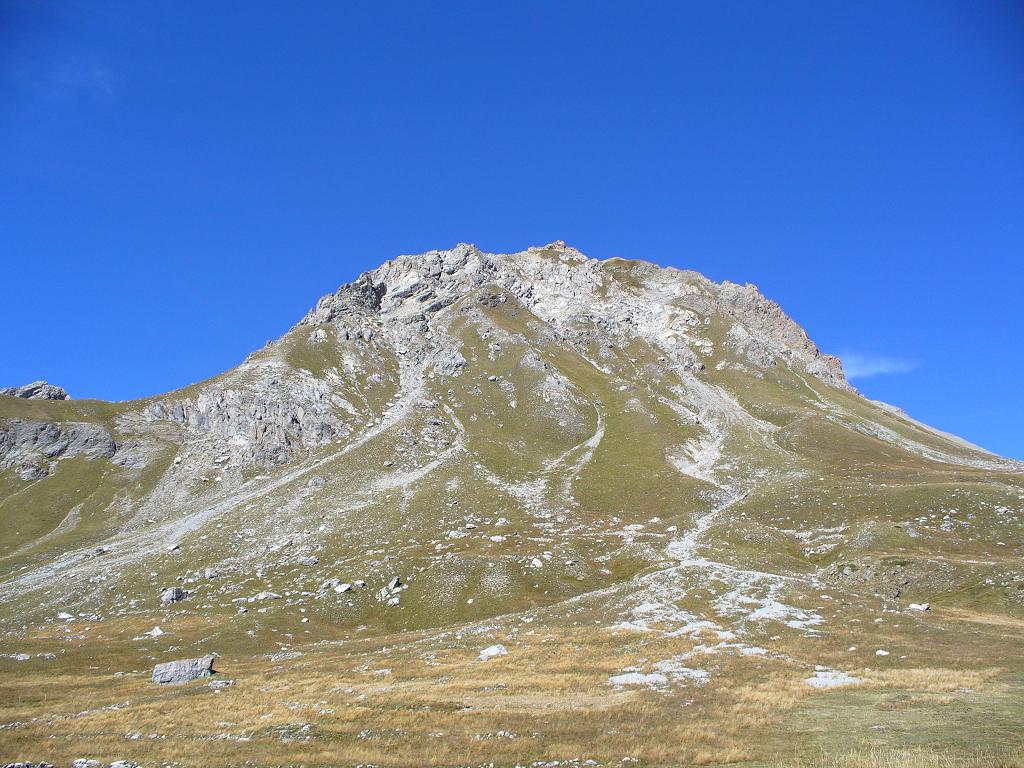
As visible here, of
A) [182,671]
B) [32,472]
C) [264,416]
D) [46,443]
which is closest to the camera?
[182,671]

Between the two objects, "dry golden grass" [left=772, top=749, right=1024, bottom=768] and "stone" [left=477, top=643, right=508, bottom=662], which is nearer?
"dry golden grass" [left=772, top=749, right=1024, bottom=768]

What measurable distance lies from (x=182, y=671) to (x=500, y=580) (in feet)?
140

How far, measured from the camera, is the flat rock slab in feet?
163

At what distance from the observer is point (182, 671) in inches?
1972

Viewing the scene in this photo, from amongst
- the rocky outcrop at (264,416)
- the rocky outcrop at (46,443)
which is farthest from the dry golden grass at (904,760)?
the rocky outcrop at (46,443)

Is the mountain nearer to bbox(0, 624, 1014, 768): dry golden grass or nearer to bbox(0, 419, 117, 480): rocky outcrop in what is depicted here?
bbox(0, 624, 1014, 768): dry golden grass

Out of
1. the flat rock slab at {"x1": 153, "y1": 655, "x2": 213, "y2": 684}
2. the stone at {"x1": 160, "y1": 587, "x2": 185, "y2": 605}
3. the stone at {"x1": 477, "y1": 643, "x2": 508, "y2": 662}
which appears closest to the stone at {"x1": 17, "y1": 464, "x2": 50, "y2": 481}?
the stone at {"x1": 160, "y1": 587, "x2": 185, "y2": 605}

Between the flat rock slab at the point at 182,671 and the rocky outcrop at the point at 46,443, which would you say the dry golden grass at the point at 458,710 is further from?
the rocky outcrop at the point at 46,443

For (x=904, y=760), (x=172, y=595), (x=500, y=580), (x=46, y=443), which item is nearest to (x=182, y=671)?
(x=500, y=580)

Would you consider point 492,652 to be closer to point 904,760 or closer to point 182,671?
point 182,671

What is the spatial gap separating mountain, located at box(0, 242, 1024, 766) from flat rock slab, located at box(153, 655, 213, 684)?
90.5 inches

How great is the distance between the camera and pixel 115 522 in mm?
138250

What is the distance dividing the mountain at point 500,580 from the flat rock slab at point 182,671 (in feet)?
7.54

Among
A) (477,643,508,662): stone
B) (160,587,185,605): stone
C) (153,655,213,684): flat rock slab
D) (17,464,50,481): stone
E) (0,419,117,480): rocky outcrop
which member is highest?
(0,419,117,480): rocky outcrop
